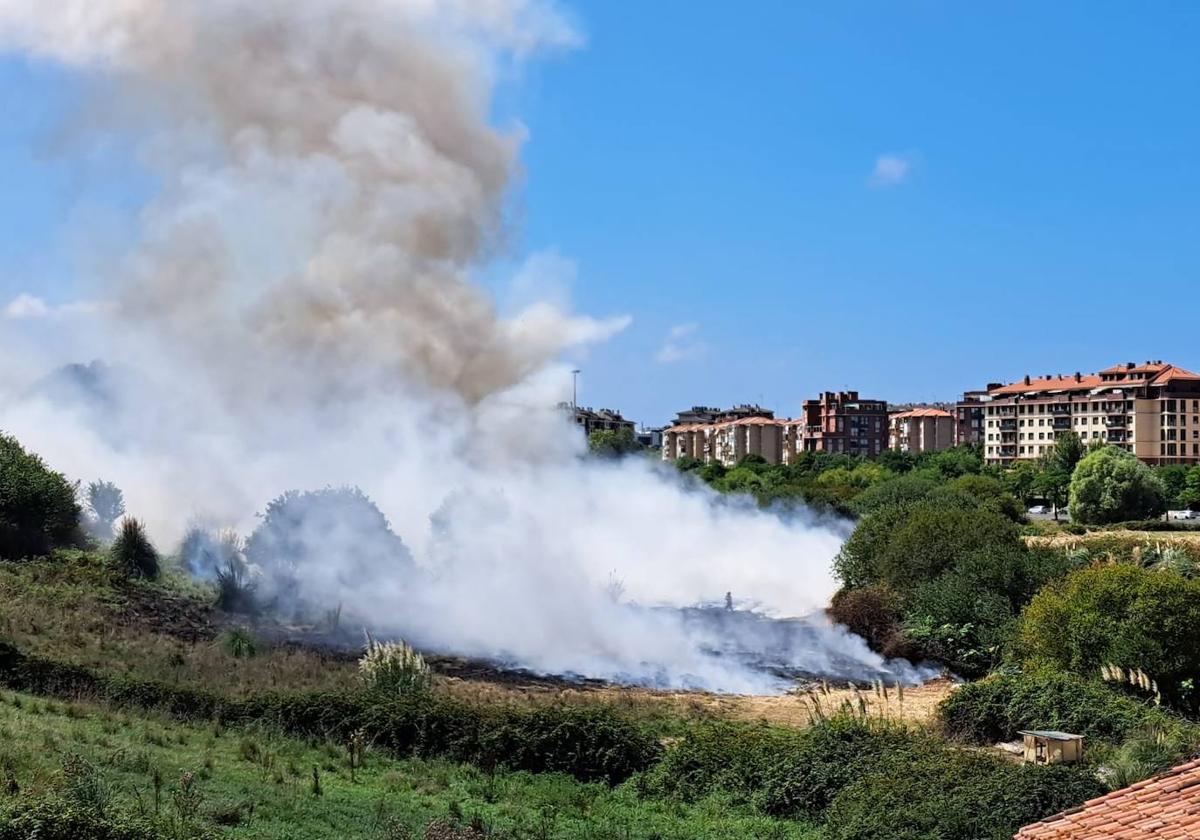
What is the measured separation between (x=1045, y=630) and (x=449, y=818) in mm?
16725

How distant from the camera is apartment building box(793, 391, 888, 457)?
158125 mm

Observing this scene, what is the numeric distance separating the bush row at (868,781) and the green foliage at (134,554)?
23390 millimetres

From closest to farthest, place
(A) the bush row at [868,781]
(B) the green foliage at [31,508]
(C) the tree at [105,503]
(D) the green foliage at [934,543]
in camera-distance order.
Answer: (A) the bush row at [868,781], (D) the green foliage at [934,543], (B) the green foliage at [31,508], (C) the tree at [105,503]

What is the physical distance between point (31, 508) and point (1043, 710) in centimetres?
3173

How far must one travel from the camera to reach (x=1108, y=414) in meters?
124

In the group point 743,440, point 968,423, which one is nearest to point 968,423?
point 968,423

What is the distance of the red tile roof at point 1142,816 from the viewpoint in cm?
943

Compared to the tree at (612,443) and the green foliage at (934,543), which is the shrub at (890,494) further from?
the tree at (612,443)

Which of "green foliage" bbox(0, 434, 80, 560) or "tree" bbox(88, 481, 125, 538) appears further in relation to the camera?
"tree" bbox(88, 481, 125, 538)

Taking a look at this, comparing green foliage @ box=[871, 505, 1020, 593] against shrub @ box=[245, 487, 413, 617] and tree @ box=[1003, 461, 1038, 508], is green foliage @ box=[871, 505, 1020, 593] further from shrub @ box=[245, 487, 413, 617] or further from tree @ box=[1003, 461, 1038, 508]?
tree @ box=[1003, 461, 1038, 508]

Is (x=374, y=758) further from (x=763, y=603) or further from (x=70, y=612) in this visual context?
(x=763, y=603)

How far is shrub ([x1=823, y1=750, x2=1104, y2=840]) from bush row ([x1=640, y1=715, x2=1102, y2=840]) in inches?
0.5

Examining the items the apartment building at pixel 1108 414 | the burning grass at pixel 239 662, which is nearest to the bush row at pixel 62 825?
the burning grass at pixel 239 662

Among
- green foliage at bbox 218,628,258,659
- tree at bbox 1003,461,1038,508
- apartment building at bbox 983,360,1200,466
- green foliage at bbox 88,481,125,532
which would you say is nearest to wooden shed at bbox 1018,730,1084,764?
green foliage at bbox 218,628,258,659
